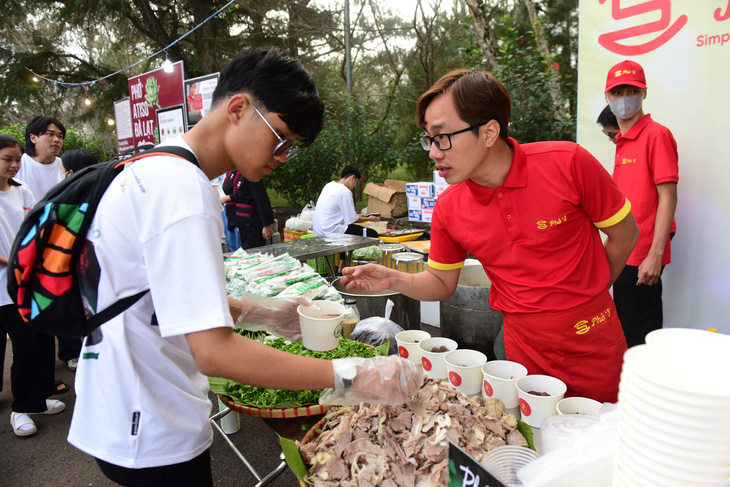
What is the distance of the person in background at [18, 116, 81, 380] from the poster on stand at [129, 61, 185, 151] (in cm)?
297

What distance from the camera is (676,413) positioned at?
1.90ft

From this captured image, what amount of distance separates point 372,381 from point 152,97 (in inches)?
352

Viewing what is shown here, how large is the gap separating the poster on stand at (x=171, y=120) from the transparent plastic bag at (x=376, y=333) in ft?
20.5

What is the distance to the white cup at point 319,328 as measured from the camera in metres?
1.88

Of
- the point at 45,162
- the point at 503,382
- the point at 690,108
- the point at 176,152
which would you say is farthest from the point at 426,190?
the point at 176,152

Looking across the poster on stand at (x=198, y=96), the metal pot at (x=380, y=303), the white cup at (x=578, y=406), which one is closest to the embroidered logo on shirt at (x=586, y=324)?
the white cup at (x=578, y=406)

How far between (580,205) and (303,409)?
1436mm

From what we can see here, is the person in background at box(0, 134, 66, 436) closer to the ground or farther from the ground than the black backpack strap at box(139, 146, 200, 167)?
closer to the ground

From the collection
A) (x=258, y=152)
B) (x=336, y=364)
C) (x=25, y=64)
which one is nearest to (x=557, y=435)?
(x=336, y=364)

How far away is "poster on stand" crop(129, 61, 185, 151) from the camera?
7.74 m

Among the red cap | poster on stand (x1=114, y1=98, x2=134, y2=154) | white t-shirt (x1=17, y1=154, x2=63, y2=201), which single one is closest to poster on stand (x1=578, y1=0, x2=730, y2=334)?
the red cap

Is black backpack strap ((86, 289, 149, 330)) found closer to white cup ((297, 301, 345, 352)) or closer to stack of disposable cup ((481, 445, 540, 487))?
white cup ((297, 301, 345, 352))

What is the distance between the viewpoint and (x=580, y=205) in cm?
184

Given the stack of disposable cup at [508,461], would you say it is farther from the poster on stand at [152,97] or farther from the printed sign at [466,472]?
the poster on stand at [152,97]
